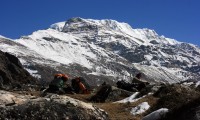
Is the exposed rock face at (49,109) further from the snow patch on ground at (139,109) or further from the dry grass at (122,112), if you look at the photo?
the snow patch on ground at (139,109)

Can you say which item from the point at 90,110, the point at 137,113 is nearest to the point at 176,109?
the point at 90,110

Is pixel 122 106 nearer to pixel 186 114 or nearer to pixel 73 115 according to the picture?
pixel 73 115

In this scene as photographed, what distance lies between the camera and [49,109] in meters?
14.8

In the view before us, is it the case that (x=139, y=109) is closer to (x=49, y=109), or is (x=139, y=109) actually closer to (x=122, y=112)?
(x=122, y=112)

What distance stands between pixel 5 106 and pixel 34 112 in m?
1.06

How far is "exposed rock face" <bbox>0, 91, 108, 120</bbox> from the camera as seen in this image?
47.7 ft

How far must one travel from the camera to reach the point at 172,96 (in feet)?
68.4

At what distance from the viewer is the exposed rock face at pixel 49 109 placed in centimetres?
1454

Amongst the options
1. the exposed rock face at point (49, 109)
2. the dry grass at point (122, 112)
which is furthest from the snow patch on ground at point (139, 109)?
the exposed rock face at point (49, 109)

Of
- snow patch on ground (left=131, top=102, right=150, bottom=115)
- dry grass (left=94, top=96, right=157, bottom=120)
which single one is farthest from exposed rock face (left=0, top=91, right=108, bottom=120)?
snow patch on ground (left=131, top=102, right=150, bottom=115)

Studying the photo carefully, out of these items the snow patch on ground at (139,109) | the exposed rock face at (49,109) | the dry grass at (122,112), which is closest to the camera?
the exposed rock face at (49,109)

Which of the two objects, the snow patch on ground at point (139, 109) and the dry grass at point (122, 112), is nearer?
the dry grass at point (122, 112)

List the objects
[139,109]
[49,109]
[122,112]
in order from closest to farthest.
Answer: [49,109]
[139,109]
[122,112]

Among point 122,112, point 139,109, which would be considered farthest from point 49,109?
point 139,109
